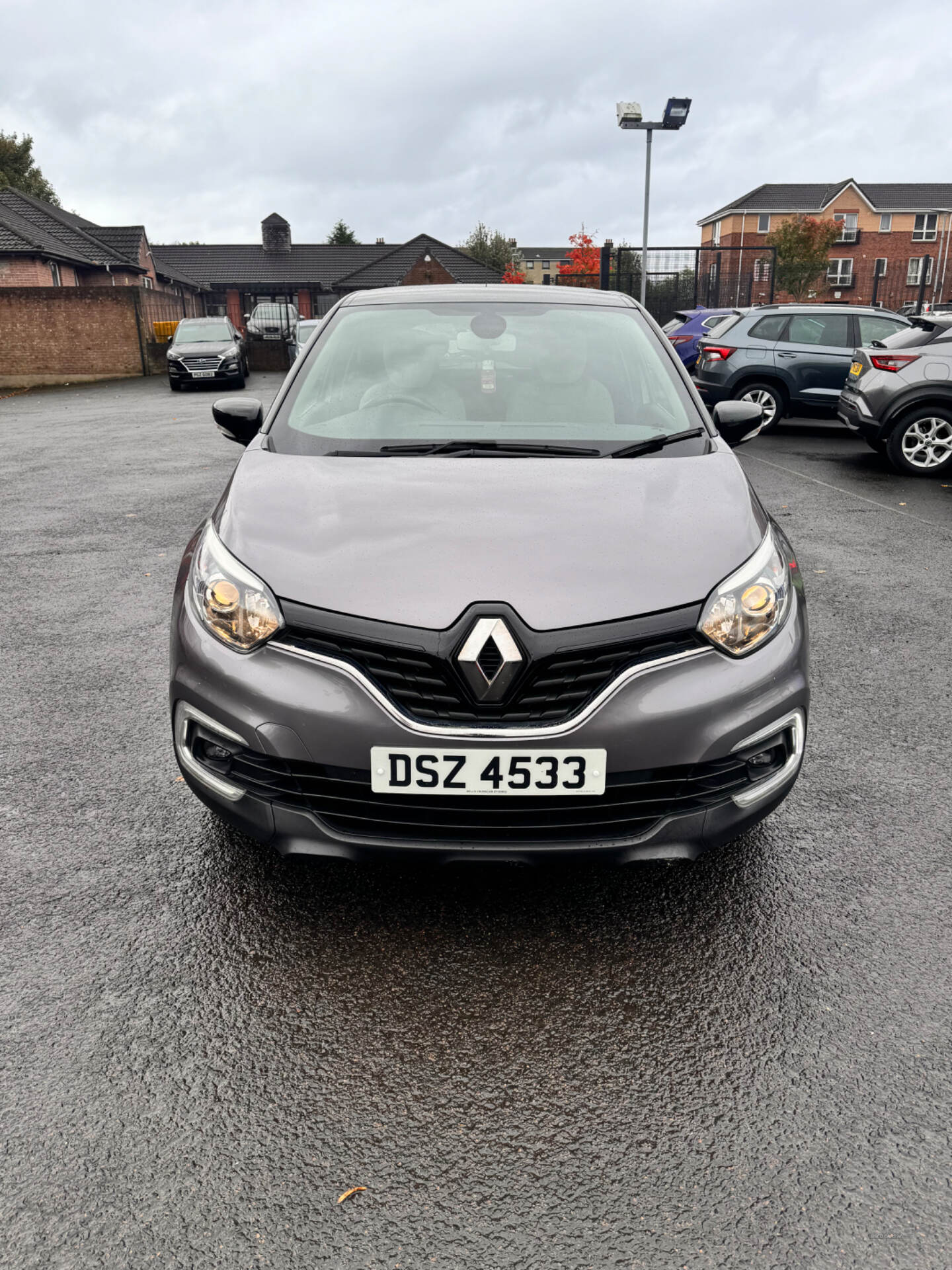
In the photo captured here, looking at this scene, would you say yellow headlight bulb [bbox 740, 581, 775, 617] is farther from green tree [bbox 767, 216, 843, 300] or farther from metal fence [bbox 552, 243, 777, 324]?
green tree [bbox 767, 216, 843, 300]

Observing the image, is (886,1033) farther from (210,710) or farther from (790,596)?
(210,710)

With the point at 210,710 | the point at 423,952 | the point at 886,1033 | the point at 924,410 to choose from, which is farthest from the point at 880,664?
the point at 924,410

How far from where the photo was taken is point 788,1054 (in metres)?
2.26

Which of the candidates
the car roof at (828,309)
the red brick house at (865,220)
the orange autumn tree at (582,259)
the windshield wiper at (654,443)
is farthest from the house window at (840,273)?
the windshield wiper at (654,443)

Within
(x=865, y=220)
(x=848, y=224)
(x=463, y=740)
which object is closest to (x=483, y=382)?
(x=463, y=740)

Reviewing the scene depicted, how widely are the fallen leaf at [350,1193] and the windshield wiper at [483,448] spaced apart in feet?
6.92

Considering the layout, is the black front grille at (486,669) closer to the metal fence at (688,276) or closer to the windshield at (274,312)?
the metal fence at (688,276)

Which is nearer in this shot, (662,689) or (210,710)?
(662,689)

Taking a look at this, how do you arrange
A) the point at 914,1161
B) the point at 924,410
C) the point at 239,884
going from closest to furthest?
the point at 914,1161 → the point at 239,884 → the point at 924,410

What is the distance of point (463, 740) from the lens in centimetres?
230

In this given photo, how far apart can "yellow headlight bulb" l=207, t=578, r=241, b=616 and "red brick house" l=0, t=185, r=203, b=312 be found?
108 ft

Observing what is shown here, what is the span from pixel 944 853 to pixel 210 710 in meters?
2.23

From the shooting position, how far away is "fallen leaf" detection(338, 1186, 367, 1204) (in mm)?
1873

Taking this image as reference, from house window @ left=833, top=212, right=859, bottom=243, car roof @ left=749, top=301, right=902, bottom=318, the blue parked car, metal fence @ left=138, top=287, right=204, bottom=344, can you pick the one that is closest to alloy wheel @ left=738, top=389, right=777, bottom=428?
car roof @ left=749, top=301, right=902, bottom=318
